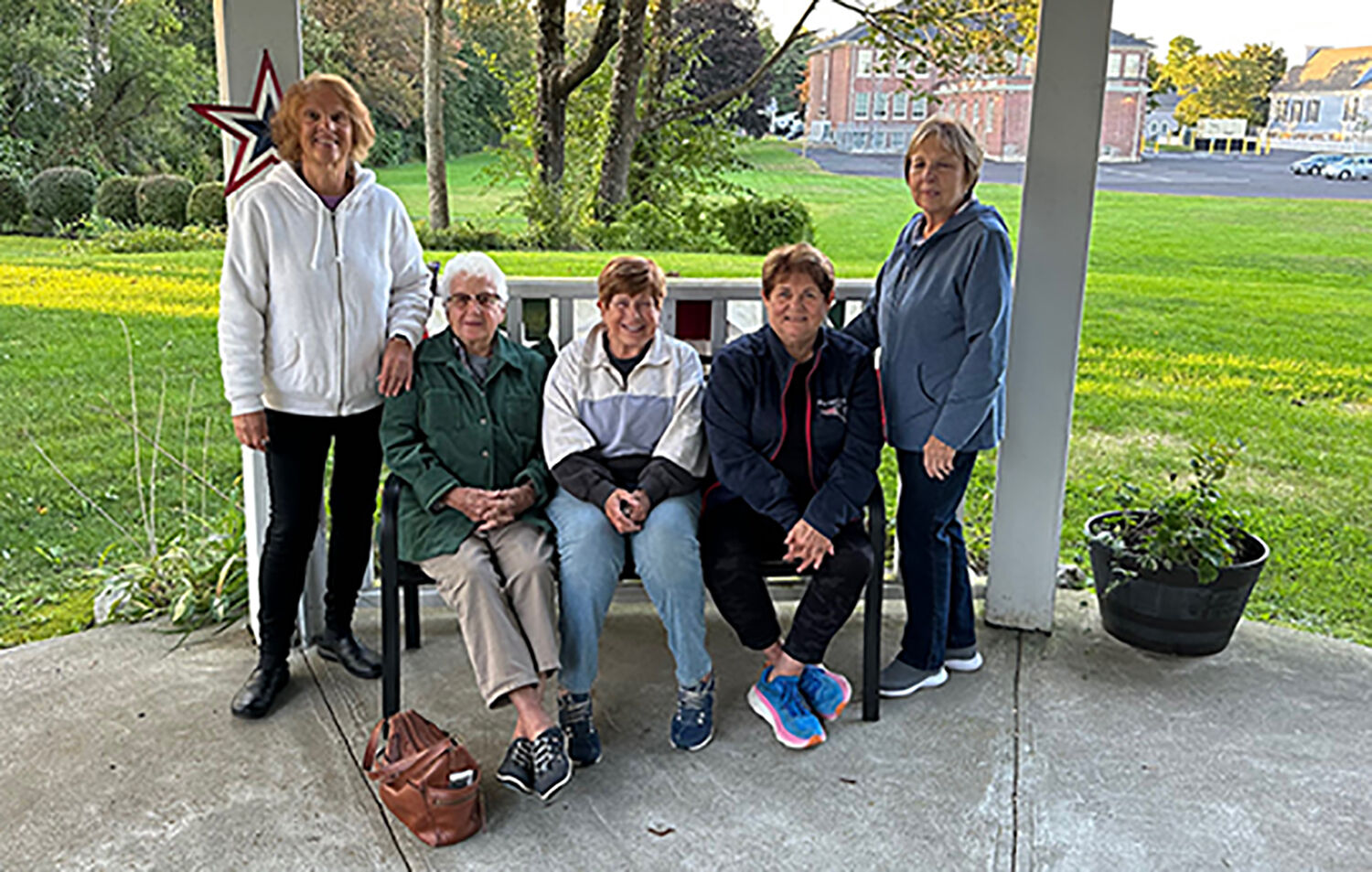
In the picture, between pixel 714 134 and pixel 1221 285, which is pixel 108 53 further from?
pixel 1221 285

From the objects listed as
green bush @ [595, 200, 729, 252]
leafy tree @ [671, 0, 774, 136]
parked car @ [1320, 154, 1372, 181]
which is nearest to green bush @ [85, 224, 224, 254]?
green bush @ [595, 200, 729, 252]

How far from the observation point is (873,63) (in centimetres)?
724

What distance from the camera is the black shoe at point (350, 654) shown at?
3033mm

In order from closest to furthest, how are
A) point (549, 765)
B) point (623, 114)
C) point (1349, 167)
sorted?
point (549, 765) < point (1349, 167) < point (623, 114)

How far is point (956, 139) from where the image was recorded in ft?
8.88

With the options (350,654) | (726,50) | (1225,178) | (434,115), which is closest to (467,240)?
(434,115)

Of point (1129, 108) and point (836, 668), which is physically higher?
point (1129, 108)

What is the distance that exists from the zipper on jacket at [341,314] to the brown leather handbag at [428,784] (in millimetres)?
847

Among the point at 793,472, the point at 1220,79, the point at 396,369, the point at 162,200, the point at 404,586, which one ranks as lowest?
the point at 404,586

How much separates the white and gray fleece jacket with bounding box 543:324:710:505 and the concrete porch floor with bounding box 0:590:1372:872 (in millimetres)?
649

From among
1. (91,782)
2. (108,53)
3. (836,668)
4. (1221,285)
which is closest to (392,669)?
(91,782)

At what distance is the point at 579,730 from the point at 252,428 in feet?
3.51

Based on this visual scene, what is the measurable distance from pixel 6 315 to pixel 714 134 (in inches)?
206

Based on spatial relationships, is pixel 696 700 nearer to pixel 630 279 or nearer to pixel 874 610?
pixel 874 610
